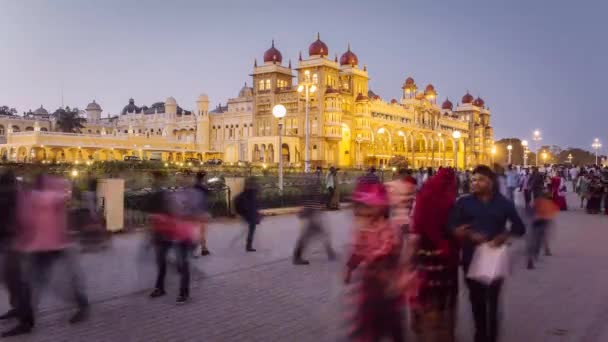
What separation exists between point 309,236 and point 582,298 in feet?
14.2

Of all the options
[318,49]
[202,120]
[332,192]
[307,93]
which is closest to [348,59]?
[318,49]

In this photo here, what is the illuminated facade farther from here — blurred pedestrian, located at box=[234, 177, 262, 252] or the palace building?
blurred pedestrian, located at box=[234, 177, 262, 252]

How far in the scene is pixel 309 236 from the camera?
31.1 feet

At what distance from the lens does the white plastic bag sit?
455 centimetres

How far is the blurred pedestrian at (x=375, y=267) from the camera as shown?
4090 millimetres

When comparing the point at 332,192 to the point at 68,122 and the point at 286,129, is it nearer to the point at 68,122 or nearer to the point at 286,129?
the point at 286,129

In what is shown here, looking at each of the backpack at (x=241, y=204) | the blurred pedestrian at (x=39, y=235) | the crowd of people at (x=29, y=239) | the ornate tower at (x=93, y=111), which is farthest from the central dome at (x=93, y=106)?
the blurred pedestrian at (x=39, y=235)

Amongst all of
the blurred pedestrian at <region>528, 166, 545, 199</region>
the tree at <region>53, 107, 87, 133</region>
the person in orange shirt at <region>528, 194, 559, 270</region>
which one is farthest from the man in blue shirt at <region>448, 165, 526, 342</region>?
the tree at <region>53, 107, 87, 133</region>

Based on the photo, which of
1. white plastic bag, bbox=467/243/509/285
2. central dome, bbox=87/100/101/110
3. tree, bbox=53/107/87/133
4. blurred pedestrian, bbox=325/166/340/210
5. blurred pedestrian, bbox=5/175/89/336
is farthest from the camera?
central dome, bbox=87/100/101/110

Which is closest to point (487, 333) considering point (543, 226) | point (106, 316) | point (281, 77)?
point (106, 316)

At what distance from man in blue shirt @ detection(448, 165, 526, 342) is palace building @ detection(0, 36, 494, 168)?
157ft

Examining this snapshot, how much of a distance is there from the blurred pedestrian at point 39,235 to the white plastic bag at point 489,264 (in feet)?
13.8

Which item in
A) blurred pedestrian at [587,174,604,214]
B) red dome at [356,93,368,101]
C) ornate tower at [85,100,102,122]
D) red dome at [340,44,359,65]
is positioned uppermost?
red dome at [340,44,359,65]

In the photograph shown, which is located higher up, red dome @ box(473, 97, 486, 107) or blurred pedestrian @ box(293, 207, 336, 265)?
red dome @ box(473, 97, 486, 107)
